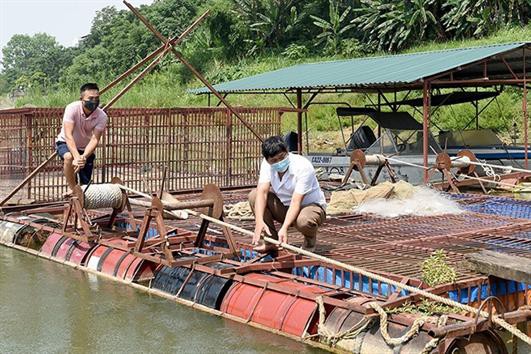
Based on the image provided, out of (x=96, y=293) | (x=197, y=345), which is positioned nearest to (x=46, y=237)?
(x=96, y=293)

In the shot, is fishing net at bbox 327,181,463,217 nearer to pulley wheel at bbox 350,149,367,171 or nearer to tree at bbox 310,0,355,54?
pulley wheel at bbox 350,149,367,171

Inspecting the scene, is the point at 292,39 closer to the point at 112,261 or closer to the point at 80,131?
the point at 80,131

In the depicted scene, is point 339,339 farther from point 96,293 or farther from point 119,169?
point 119,169

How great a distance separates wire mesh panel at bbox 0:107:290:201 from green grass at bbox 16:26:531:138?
11.0 m

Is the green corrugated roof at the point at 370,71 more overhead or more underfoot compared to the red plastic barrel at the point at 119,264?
more overhead

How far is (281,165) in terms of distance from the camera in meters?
7.21

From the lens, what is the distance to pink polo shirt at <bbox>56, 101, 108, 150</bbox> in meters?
9.23

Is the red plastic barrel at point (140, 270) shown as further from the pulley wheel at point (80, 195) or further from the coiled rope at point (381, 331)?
the coiled rope at point (381, 331)

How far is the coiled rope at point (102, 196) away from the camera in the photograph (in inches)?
363

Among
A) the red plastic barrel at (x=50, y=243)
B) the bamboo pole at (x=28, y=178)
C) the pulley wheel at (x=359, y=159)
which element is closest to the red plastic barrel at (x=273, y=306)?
the red plastic barrel at (x=50, y=243)

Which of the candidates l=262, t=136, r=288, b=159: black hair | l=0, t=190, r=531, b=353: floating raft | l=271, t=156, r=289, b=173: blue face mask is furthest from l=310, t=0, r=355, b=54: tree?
l=262, t=136, r=288, b=159: black hair

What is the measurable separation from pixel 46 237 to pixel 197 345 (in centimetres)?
483

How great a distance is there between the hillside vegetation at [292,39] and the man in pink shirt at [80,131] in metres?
16.3

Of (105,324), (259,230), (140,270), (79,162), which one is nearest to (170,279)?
(140,270)
